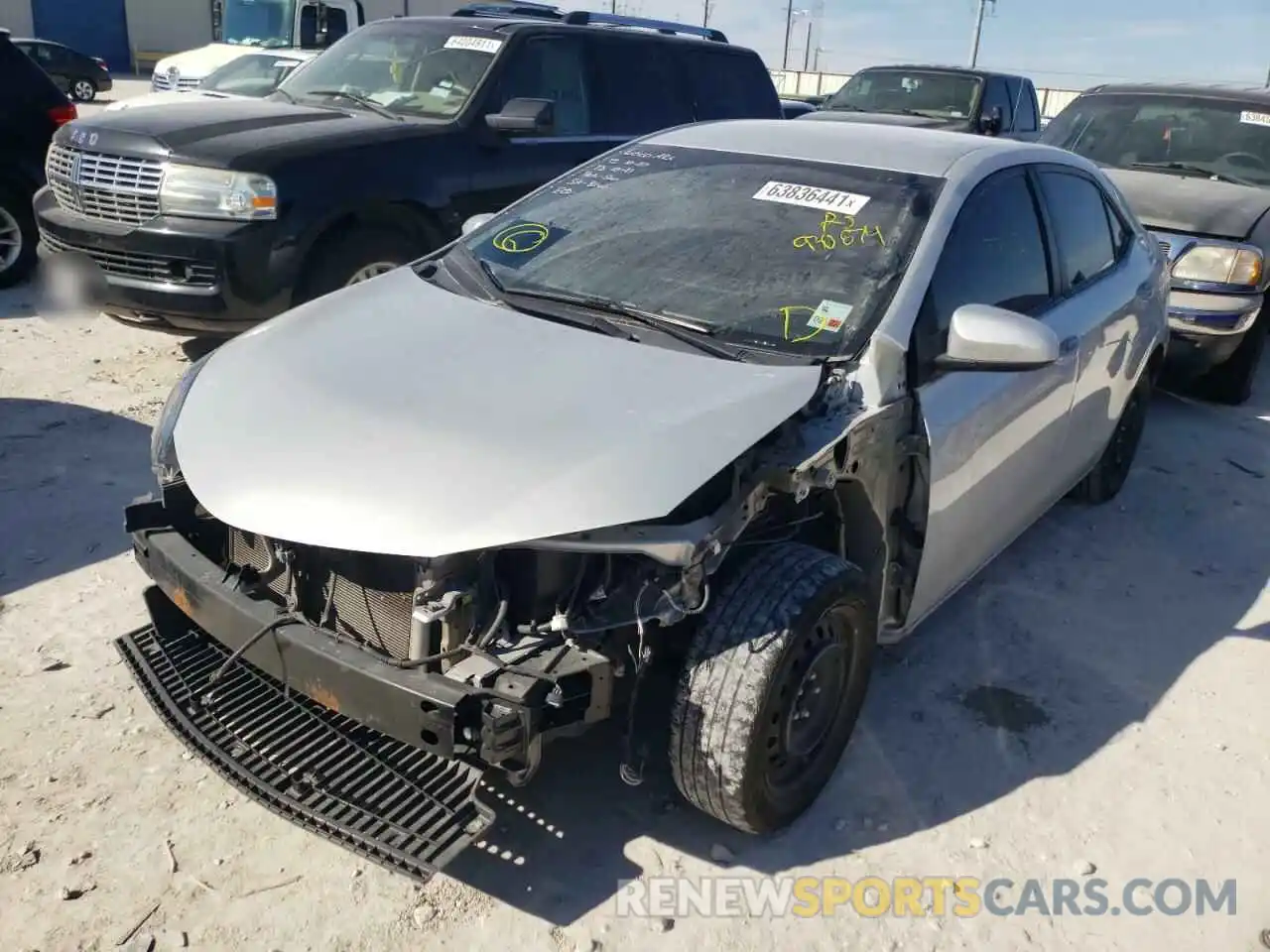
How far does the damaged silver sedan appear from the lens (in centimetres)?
233

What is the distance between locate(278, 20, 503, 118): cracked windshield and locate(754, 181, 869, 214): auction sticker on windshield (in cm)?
345

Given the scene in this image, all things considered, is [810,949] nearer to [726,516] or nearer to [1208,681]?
[726,516]

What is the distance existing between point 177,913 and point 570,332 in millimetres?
1770

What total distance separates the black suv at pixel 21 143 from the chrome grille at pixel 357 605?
6046 mm

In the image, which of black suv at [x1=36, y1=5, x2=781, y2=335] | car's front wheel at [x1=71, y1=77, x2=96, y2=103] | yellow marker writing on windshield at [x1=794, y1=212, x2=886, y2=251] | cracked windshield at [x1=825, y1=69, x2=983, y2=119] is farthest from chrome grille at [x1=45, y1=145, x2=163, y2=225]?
car's front wheel at [x1=71, y1=77, x2=96, y2=103]

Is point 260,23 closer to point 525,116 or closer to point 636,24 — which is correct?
point 636,24

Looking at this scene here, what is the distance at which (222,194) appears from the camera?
17.4ft

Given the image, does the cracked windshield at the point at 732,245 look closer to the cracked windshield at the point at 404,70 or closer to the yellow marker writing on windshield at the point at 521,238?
the yellow marker writing on windshield at the point at 521,238

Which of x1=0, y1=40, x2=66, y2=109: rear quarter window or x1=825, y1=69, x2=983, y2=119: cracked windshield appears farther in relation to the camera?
x1=825, y1=69, x2=983, y2=119: cracked windshield

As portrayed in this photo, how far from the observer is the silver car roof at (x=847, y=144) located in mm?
3473

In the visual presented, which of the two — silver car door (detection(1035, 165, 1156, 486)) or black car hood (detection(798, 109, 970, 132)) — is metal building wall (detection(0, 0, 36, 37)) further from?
silver car door (detection(1035, 165, 1156, 486))

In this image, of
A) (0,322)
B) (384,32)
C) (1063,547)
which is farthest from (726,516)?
(0,322)

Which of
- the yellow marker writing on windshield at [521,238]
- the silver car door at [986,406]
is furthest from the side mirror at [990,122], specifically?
the yellow marker writing on windshield at [521,238]

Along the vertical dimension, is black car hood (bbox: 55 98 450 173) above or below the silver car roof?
below
